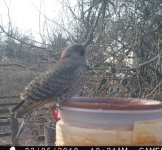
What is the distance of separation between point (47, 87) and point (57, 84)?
0.11 m

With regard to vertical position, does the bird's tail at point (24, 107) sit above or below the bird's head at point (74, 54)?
below

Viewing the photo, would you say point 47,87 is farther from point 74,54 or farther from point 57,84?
point 74,54

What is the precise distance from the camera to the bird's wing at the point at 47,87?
2.51 m

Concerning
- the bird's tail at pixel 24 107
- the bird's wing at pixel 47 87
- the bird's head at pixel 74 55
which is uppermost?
the bird's head at pixel 74 55

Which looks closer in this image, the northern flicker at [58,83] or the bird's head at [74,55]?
the northern flicker at [58,83]

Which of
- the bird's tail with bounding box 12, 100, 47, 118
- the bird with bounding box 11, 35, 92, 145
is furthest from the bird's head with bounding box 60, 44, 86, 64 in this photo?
the bird's tail with bounding box 12, 100, 47, 118

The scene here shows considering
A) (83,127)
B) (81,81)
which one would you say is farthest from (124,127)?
(81,81)

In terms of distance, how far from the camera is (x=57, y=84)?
2719 millimetres

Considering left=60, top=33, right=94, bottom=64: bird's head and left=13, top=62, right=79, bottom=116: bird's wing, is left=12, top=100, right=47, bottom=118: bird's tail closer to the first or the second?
left=13, top=62, right=79, bottom=116: bird's wing

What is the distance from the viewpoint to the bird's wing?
251 centimetres

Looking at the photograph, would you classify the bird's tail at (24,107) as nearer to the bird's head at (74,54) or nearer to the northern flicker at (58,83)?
the northern flicker at (58,83)

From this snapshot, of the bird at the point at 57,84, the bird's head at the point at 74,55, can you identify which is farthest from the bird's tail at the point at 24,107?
the bird's head at the point at 74,55

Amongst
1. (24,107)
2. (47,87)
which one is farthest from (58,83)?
(24,107)

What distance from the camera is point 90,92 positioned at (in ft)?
15.7
